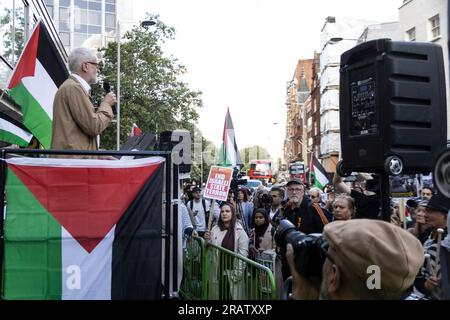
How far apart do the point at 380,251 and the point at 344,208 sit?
4321 mm

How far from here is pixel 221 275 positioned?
19.8ft

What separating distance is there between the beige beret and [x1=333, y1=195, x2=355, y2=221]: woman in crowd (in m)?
4.19

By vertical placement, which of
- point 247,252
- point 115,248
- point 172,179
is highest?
point 172,179

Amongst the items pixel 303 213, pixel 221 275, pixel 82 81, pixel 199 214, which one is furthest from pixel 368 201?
pixel 199 214

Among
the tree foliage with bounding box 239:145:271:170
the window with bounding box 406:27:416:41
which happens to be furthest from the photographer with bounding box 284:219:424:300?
the tree foliage with bounding box 239:145:271:170

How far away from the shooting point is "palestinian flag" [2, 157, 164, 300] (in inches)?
147

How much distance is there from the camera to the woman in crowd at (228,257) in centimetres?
554

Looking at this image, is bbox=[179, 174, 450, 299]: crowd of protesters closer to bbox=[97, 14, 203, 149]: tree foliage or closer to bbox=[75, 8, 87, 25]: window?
bbox=[97, 14, 203, 149]: tree foliage

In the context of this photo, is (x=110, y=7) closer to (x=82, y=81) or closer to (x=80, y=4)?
(x=80, y=4)

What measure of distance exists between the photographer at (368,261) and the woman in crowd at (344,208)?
4130mm

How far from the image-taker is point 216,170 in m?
9.13

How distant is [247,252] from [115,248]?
3.67 metres
